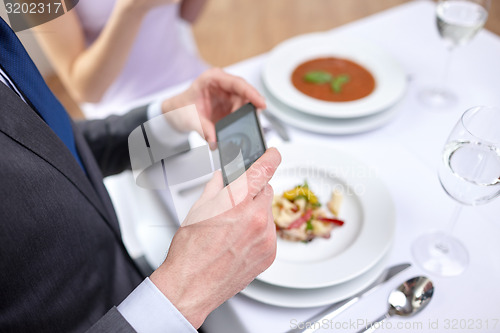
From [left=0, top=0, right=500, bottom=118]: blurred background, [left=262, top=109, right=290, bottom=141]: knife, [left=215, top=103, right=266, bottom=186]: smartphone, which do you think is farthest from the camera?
[left=0, top=0, right=500, bottom=118]: blurred background

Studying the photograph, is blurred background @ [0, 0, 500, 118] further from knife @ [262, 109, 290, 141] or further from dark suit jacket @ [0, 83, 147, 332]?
dark suit jacket @ [0, 83, 147, 332]

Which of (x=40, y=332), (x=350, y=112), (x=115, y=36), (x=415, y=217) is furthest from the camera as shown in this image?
(x=115, y=36)

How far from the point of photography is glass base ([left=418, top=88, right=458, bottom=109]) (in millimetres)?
882

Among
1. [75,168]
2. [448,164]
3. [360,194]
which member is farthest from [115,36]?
[448,164]

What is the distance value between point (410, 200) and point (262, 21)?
2031 mm

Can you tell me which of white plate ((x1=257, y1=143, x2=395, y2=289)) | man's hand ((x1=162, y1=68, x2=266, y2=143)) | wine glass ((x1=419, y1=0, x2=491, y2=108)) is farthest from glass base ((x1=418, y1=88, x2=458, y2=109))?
man's hand ((x1=162, y1=68, x2=266, y2=143))

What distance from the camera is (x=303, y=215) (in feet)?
2.14

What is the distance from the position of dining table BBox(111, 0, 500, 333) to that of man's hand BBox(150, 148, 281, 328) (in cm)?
5

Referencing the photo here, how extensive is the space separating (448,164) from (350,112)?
26cm

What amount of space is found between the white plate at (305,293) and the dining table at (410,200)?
0.04ft

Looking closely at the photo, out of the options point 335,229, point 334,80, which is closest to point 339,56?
point 334,80

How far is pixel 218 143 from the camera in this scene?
1.87 ft

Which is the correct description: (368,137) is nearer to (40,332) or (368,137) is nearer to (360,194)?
(360,194)

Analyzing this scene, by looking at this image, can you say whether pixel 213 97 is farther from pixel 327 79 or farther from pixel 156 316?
pixel 156 316
